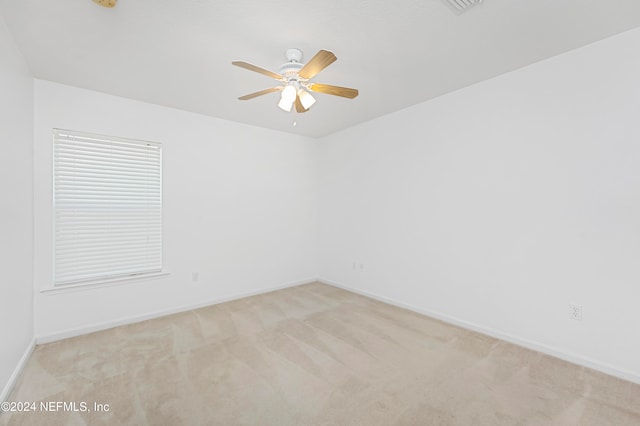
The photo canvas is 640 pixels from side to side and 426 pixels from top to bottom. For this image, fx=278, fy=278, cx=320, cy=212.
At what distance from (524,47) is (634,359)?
2614mm

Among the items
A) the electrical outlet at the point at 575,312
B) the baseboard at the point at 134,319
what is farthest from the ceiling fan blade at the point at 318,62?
the baseboard at the point at 134,319

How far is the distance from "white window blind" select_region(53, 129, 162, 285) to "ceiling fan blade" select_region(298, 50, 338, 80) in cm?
242

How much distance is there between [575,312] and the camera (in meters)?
2.40

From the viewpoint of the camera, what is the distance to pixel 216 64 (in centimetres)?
253

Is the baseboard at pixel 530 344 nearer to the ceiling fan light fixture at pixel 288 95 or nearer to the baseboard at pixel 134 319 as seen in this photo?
the baseboard at pixel 134 319

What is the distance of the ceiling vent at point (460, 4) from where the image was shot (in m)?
1.77

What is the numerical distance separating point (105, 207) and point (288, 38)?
2.74 m

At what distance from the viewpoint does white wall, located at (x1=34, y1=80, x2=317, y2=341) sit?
2838 mm

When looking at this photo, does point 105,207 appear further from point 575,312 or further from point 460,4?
point 575,312

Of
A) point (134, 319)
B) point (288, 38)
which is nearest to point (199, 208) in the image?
point (134, 319)

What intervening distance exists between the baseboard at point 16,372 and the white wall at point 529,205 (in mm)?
3754

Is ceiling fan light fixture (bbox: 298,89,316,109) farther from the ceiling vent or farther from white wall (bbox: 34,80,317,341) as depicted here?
white wall (bbox: 34,80,317,341)

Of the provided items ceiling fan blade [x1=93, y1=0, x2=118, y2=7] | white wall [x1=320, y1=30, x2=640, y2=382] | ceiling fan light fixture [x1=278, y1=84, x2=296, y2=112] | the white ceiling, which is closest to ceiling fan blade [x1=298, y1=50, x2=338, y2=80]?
ceiling fan light fixture [x1=278, y1=84, x2=296, y2=112]

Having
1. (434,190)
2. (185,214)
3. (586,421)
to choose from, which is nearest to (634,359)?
(586,421)
